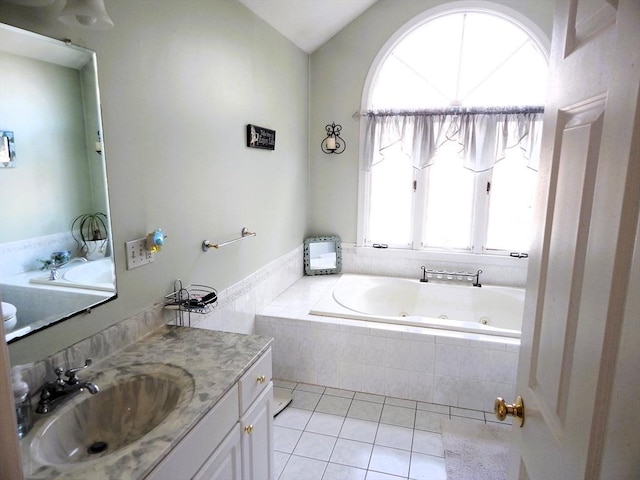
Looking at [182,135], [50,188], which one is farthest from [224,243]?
[50,188]

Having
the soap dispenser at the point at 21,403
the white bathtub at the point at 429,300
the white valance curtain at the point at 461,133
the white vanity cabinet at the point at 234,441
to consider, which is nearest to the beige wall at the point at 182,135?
the soap dispenser at the point at 21,403

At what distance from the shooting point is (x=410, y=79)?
143 inches

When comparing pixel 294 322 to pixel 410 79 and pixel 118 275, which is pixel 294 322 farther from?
pixel 410 79

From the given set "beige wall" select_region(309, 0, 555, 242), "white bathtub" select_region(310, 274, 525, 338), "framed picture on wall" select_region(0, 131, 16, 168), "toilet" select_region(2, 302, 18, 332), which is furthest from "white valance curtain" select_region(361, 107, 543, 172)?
"toilet" select_region(2, 302, 18, 332)

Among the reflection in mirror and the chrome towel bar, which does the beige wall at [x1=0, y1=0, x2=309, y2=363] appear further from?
the reflection in mirror

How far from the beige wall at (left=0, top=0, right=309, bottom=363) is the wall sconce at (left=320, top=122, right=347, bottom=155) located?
72cm

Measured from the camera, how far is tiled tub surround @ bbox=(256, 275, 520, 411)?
2.59 metres

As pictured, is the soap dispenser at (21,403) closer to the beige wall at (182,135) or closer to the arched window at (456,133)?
the beige wall at (182,135)

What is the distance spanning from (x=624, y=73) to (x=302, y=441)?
91.5 inches

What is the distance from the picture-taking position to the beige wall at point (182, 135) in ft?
4.99

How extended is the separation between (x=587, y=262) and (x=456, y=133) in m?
3.08

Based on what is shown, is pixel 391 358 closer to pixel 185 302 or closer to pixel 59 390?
pixel 185 302

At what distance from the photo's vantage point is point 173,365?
1.47 m

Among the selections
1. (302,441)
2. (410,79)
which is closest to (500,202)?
(410,79)
